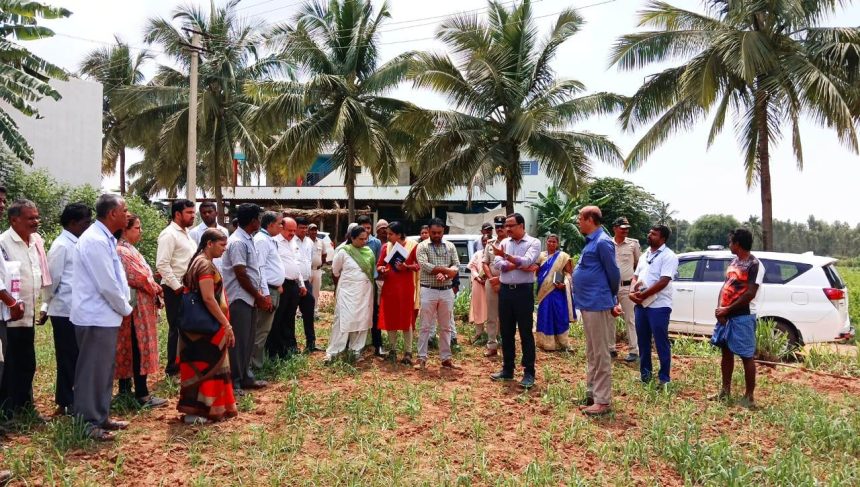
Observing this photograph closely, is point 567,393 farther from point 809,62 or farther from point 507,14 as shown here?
point 507,14

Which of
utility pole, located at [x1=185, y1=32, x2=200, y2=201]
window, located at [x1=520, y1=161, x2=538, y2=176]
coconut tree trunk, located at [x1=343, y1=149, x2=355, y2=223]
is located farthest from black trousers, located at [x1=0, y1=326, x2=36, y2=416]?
window, located at [x1=520, y1=161, x2=538, y2=176]

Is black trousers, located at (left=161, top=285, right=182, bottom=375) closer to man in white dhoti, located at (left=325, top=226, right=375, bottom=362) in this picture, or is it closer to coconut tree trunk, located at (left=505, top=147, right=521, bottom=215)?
man in white dhoti, located at (left=325, top=226, right=375, bottom=362)

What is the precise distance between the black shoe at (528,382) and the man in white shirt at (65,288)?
3.93 m

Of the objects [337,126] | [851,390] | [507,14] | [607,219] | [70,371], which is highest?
[507,14]

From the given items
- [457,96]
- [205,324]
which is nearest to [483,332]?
[205,324]

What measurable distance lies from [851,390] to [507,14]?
11644 millimetres

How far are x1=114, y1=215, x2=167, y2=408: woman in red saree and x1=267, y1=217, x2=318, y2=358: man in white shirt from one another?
5.98ft

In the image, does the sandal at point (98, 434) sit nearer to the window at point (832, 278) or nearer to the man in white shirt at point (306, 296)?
the man in white shirt at point (306, 296)

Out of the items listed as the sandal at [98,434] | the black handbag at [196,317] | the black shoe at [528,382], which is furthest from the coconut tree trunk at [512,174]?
the sandal at [98,434]

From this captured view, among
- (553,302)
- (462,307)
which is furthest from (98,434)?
(462,307)

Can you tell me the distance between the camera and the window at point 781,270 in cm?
835

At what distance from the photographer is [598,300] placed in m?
5.34

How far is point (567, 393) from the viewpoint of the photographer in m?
5.96

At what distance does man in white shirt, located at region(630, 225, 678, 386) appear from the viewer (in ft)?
20.3
